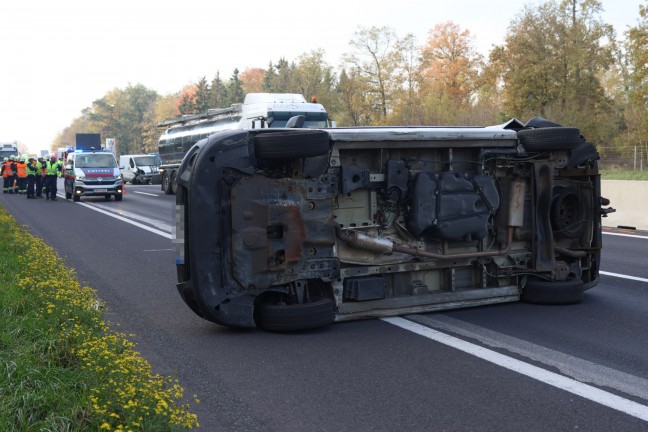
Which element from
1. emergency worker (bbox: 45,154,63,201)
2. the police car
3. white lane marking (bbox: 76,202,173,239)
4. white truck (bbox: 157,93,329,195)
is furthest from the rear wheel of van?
white lane marking (bbox: 76,202,173,239)

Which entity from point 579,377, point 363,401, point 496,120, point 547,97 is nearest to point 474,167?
point 579,377

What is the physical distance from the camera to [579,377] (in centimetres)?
572

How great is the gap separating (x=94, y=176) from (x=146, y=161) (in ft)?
69.8

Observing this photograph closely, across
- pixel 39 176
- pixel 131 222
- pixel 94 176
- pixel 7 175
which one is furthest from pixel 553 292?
pixel 7 175

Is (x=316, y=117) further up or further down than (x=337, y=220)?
further up

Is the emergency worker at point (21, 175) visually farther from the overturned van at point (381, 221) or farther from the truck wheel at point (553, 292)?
the truck wheel at point (553, 292)

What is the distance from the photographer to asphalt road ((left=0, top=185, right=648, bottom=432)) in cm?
493

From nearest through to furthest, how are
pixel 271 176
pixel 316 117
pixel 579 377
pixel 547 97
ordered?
pixel 579 377, pixel 271 176, pixel 316 117, pixel 547 97

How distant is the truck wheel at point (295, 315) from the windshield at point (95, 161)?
24.3m

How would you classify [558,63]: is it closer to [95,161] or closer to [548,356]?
[95,161]

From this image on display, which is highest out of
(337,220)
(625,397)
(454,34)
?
(454,34)

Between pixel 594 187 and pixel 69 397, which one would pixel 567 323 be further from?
pixel 69 397

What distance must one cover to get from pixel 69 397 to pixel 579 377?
136 inches

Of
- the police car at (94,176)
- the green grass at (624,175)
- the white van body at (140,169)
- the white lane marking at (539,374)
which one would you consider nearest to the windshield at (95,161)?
the police car at (94,176)
